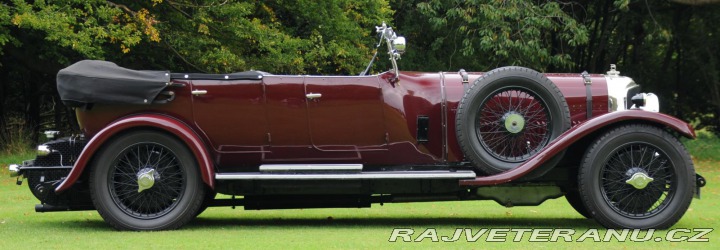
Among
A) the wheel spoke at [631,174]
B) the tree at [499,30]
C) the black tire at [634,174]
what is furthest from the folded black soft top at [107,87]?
the tree at [499,30]

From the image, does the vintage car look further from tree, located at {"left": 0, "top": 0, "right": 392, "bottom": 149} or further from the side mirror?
tree, located at {"left": 0, "top": 0, "right": 392, "bottom": 149}

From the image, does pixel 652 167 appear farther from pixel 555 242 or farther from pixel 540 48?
pixel 540 48

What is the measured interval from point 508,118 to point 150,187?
3.00 meters

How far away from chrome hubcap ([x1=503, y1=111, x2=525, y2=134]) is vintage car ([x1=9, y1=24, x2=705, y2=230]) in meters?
0.01

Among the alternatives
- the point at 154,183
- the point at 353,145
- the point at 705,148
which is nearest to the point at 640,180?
the point at 353,145

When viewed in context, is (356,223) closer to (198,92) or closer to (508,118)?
(508,118)

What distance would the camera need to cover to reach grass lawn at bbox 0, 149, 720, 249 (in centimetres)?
731

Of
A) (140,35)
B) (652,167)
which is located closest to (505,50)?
(140,35)

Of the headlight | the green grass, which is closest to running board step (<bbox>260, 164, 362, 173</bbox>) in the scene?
the headlight

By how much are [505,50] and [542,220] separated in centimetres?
1067

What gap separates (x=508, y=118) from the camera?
838 cm

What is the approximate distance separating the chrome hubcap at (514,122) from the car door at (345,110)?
40.4 inches

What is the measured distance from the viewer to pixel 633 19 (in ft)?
86.7

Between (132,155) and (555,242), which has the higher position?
(132,155)
